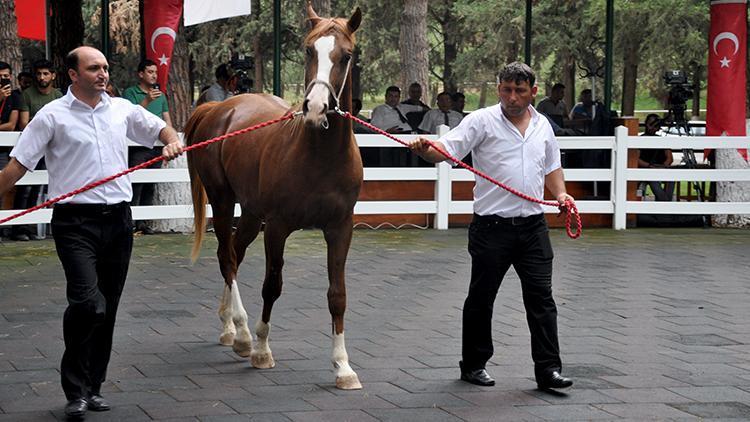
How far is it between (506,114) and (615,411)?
70.7 inches

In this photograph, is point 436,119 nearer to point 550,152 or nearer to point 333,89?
point 550,152

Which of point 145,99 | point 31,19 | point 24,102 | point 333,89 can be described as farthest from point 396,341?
point 31,19

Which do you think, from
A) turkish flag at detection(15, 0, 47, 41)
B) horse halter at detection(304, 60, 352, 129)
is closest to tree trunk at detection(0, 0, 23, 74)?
turkish flag at detection(15, 0, 47, 41)

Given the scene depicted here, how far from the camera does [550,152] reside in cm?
710

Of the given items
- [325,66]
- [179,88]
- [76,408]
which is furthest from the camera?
[179,88]

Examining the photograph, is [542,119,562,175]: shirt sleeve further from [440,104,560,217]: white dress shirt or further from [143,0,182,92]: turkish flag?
[143,0,182,92]: turkish flag

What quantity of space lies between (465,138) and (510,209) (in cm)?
48

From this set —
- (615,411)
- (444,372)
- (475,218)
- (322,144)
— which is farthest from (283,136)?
(615,411)

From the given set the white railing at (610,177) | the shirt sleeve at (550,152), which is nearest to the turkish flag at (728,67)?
the white railing at (610,177)

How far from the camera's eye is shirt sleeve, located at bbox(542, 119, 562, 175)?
7047 millimetres

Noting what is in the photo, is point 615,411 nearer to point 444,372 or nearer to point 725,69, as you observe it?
point 444,372

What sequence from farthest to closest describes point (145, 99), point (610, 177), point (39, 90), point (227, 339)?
point (610, 177)
point (39, 90)
point (145, 99)
point (227, 339)

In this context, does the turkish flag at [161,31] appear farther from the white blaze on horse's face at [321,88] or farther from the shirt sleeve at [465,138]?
the shirt sleeve at [465,138]

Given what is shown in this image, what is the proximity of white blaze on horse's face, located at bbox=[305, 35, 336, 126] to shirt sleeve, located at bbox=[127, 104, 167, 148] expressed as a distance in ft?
2.65
